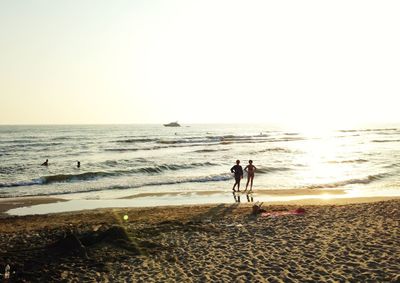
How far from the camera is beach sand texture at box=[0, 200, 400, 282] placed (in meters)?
9.09

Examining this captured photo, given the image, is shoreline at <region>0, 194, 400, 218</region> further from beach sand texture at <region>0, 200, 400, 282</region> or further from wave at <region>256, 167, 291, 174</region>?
wave at <region>256, 167, 291, 174</region>

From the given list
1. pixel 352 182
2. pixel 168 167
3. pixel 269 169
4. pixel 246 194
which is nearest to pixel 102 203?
pixel 246 194

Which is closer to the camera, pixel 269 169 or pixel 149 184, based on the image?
pixel 149 184

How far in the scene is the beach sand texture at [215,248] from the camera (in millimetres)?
9086

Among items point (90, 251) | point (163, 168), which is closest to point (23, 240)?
point (90, 251)

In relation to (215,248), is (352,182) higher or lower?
lower

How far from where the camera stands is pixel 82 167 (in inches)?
1599

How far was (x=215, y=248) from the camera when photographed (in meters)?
11.1

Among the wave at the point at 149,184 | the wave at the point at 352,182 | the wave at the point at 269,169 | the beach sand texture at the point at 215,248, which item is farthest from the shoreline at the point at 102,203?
the wave at the point at 269,169

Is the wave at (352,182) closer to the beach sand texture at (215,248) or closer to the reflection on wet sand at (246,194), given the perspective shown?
the reflection on wet sand at (246,194)

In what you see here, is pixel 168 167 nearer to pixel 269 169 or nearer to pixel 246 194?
pixel 269 169

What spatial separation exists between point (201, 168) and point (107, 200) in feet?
55.0

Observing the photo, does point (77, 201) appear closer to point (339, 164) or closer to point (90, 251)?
point (90, 251)

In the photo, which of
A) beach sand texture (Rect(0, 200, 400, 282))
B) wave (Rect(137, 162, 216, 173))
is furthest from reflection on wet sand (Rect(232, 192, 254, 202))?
wave (Rect(137, 162, 216, 173))
